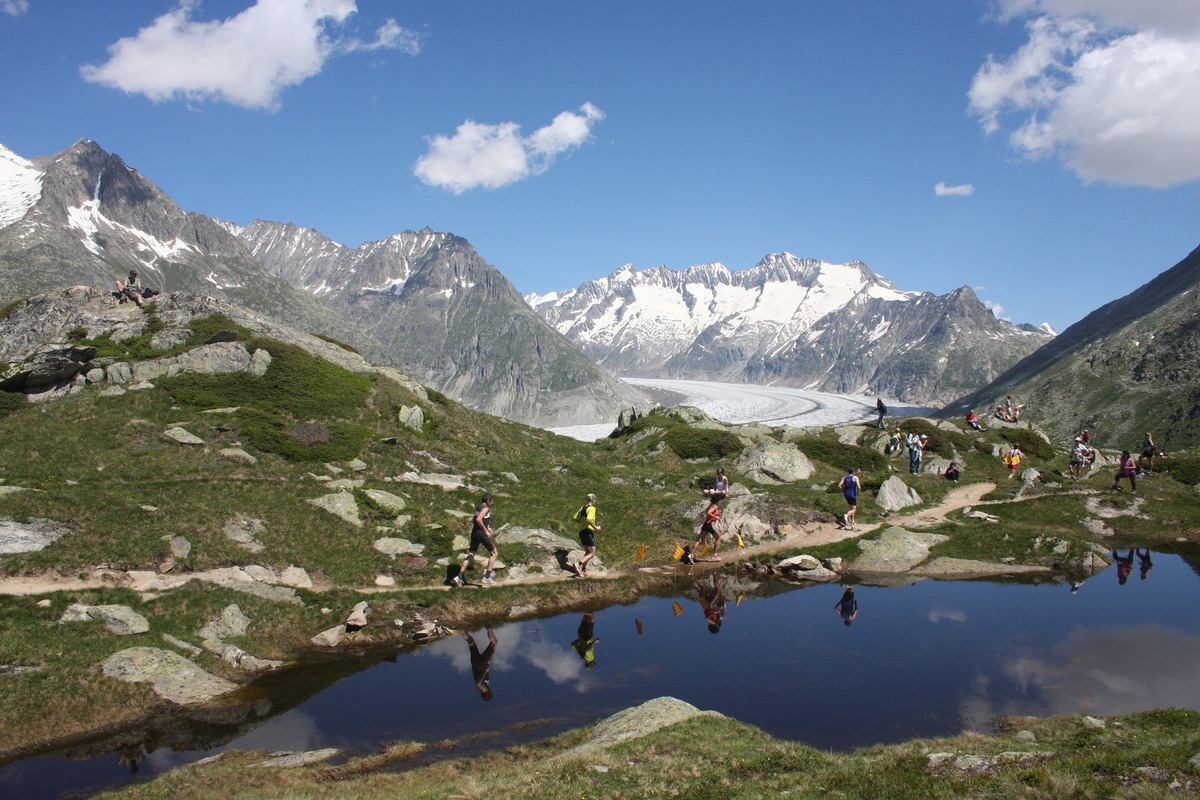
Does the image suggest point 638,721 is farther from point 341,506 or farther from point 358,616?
point 341,506

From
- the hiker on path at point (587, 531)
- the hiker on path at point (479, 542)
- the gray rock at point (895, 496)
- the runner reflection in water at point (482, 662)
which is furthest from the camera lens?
the gray rock at point (895, 496)

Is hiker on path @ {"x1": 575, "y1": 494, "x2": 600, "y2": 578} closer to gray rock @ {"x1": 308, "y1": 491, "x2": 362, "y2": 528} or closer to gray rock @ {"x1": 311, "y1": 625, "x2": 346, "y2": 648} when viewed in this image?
gray rock @ {"x1": 308, "y1": 491, "x2": 362, "y2": 528}

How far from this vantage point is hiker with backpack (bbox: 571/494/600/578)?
3209 centimetres

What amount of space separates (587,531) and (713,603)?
261 inches

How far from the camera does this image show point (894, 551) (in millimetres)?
35688

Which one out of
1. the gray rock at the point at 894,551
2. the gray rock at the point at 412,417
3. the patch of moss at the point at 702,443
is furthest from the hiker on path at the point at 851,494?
the gray rock at the point at 412,417

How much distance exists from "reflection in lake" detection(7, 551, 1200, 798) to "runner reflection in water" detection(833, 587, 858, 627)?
0.16m

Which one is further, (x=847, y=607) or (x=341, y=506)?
(x=341, y=506)

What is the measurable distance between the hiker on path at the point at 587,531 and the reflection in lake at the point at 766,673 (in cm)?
334

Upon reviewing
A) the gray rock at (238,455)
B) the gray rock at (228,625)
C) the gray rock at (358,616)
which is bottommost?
the gray rock at (358,616)

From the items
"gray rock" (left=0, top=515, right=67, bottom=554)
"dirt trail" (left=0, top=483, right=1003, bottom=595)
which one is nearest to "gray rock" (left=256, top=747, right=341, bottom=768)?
"dirt trail" (left=0, top=483, right=1003, bottom=595)

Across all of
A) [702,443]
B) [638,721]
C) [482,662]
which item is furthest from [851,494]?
[638,721]

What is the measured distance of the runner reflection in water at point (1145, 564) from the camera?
112 feet

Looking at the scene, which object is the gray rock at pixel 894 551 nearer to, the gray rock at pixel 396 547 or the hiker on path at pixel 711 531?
the hiker on path at pixel 711 531
